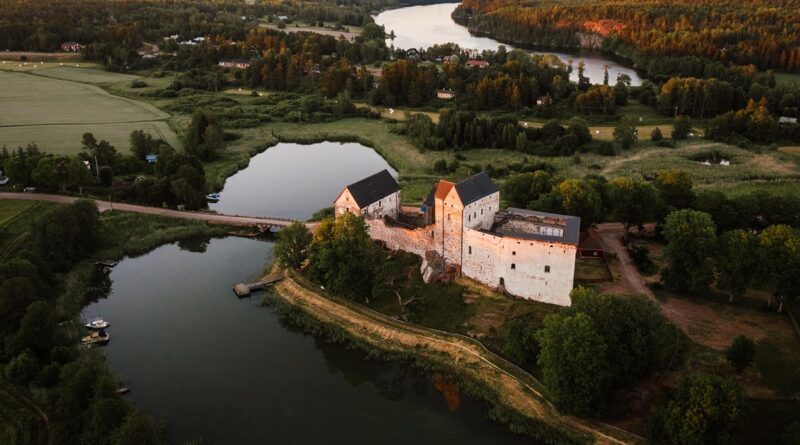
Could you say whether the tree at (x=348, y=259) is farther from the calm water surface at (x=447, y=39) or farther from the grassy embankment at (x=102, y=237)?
the calm water surface at (x=447, y=39)

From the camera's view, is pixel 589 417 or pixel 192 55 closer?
pixel 589 417

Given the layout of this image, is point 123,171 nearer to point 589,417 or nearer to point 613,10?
point 589,417

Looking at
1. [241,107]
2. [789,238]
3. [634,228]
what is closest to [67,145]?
[241,107]

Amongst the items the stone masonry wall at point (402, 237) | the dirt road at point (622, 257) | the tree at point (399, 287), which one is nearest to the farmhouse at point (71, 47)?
the stone masonry wall at point (402, 237)

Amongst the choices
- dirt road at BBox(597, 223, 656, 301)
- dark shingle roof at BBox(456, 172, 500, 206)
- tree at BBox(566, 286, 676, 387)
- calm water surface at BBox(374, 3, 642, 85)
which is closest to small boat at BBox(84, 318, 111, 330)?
dark shingle roof at BBox(456, 172, 500, 206)

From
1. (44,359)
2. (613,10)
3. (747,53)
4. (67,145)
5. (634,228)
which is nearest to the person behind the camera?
(44,359)

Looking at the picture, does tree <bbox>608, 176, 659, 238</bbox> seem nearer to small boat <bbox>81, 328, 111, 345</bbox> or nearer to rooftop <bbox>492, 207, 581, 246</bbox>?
rooftop <bbox>492, 207, 581, 246</bbox>

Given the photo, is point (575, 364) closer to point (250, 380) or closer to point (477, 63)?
point (250, 380)
